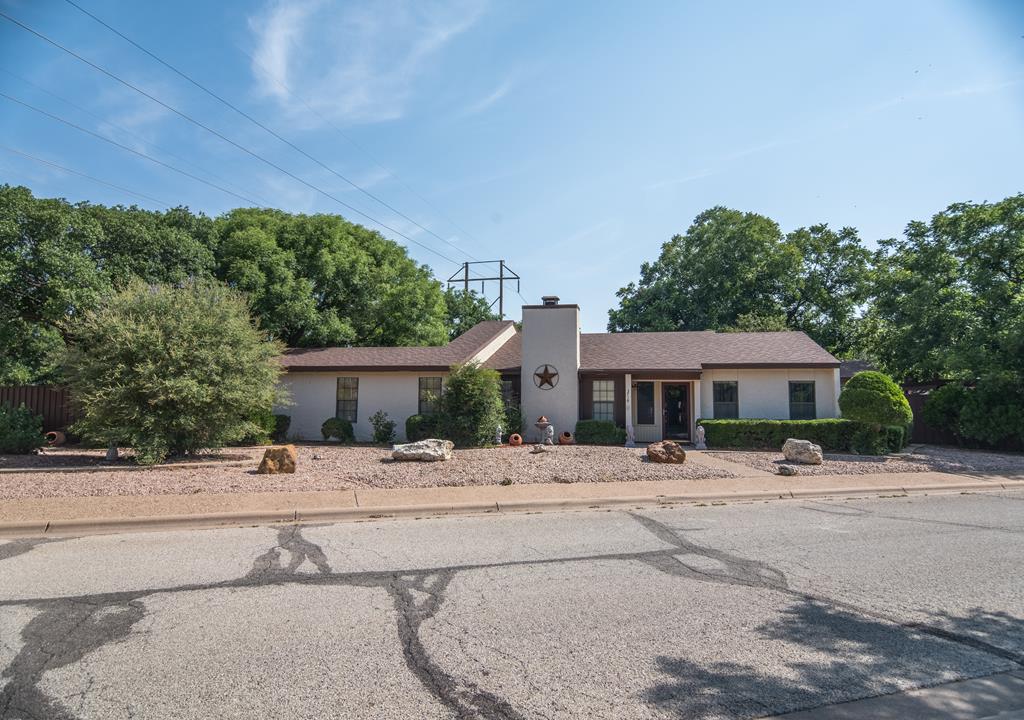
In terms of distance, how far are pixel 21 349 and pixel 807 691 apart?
85.0 feet

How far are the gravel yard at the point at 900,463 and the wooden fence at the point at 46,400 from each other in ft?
64.8

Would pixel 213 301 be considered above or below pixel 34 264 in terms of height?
below

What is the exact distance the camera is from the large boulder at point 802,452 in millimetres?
14992

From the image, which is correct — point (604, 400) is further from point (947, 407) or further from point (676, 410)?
point (947, 407)

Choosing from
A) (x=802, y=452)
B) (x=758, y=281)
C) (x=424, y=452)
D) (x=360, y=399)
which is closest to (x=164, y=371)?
(x=424, y=452)

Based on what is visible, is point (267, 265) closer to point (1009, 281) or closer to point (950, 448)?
point (950, 448)

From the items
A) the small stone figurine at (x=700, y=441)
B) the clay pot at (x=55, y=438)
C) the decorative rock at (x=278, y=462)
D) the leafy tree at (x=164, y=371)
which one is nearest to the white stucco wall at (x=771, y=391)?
the small stone figurine at (x=700, y=441)

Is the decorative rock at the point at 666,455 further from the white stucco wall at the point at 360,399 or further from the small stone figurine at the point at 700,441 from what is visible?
the white stucco wall at the point at 360,399

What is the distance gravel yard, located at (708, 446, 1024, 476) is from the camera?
14266 mm

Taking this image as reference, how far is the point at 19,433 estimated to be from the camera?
14969 mm

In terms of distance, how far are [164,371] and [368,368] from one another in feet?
26.1

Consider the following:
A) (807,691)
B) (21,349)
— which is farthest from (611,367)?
(21,349)

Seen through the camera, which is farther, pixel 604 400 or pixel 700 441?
pixel 604 400

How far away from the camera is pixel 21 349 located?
21219mm
